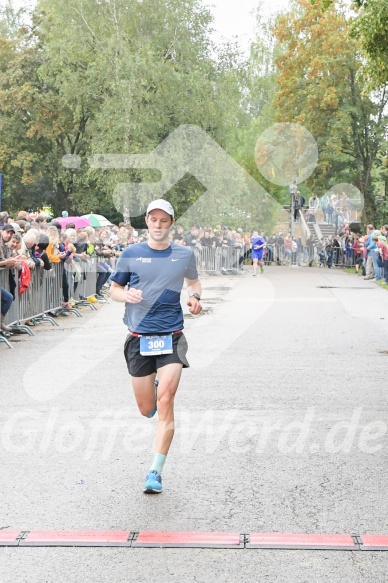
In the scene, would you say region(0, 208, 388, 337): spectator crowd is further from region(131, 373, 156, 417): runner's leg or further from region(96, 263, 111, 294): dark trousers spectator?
region(131, 373, 156, 417): runner's leg

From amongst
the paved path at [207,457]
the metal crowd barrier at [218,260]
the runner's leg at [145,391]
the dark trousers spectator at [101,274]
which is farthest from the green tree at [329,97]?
the runner's leg at [145,391]

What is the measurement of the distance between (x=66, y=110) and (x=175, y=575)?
48198mm

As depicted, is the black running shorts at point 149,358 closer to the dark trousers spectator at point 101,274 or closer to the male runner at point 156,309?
the male runner at point 156,309

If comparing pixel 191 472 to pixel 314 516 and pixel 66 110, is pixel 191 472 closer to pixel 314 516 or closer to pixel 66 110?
pixel 314 516

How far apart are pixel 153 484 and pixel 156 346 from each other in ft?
2.87

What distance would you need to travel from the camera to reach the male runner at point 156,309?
649 cm

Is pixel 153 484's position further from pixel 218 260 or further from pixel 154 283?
pixel 218 260

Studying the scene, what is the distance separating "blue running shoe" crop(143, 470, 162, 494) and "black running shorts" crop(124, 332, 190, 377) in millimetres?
728

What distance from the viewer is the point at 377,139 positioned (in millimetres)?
50781

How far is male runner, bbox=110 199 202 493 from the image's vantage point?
6.49 meters

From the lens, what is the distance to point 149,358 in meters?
6.61

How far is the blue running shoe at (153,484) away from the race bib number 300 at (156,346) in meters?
0.76

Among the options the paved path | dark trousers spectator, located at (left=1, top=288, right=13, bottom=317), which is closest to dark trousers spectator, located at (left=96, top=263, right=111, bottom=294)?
dark trousers spectator, located at (left=1, top=288, right=13, bottom=317)

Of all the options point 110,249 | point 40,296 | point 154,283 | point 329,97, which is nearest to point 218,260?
point 329,97
